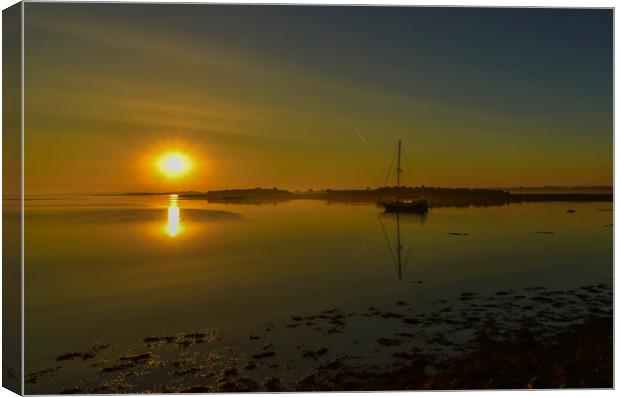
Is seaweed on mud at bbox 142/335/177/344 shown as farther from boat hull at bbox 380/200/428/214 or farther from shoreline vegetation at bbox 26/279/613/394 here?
boat hull at bbox 380/200/428/214

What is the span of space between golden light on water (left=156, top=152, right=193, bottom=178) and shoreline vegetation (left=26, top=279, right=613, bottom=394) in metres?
3.48

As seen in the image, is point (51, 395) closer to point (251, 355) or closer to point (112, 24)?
point (251, 355)

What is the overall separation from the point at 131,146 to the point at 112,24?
8.79ft

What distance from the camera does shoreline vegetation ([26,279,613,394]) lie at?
568 cm

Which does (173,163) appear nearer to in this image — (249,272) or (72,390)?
(249,272)

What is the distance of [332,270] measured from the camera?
Answer: 11.9m

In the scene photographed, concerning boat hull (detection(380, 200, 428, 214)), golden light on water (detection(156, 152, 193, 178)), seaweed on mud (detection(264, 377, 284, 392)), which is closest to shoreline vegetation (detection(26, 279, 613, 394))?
seaweed on mud (detection(264, 377, 284, 392))

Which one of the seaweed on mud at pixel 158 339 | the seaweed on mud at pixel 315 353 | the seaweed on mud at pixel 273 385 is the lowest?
the seaweed on mud at pixel 273 385

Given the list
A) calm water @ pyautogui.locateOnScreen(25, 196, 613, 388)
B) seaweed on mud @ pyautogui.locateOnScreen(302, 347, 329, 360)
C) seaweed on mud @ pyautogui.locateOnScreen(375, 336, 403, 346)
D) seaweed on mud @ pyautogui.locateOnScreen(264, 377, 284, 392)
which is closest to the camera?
seaweed on mud @ pyautogui.locateOnScreen(264, 377, 284, 392)

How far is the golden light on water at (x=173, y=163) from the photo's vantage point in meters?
9.72

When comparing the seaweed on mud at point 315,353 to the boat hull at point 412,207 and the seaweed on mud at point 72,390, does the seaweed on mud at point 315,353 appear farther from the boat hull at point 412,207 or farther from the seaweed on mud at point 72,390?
the boat hull at point 412,207

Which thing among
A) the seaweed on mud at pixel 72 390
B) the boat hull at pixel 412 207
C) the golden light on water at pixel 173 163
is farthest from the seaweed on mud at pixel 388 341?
the boat hull at pixel 412 207

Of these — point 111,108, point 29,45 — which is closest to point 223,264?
point 111,108

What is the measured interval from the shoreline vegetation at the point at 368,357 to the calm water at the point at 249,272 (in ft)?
1.70
